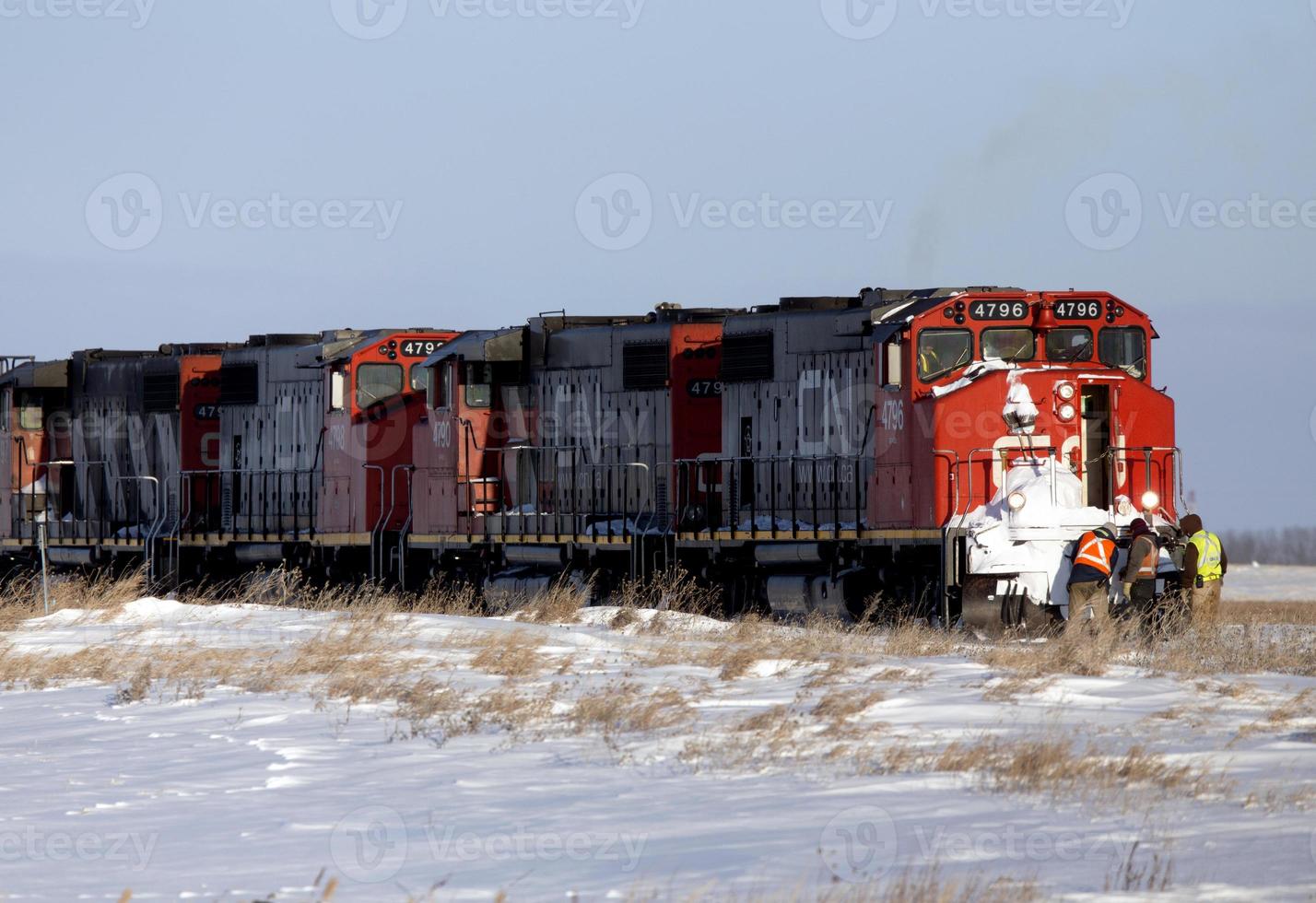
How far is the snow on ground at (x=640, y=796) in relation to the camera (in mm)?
7004

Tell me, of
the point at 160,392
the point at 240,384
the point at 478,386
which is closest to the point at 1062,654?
the point at 478,386

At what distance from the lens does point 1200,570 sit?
17922mm

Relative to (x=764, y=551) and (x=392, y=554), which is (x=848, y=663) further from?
(x=392, y=554)

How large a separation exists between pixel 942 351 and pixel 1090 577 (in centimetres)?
280

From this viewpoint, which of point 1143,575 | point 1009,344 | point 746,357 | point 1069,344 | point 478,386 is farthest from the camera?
point 478,386

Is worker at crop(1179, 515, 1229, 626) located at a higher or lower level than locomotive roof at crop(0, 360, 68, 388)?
lower

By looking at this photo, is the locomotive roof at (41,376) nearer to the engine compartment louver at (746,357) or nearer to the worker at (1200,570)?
the engine compartment louver at (746,357)

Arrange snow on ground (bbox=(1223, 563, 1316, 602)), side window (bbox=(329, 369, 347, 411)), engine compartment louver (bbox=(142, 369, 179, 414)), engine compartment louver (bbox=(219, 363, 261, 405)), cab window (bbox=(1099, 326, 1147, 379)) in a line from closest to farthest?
cab window (bbox=(1099, 326, 1147, 379)) → side window (bbox=(329, 369, 347, 411)) → engine compartment louver (bbox=(219, 363, 261, 405)) → engine compartment louver (bbox=(142, 369, 179, 414)) → snow on ground (bbox=(1223, 563, 1316, 602))

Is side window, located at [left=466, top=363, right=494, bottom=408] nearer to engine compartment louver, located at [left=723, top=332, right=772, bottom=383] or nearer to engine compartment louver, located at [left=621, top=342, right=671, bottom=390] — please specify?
engine compartment louver, located at [left=621, top=342, right=671, bottom=390]

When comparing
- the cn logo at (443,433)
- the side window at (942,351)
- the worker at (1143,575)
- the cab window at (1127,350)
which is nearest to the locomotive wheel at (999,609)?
the worker at (1143,575)

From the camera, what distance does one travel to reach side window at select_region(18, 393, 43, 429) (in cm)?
2909

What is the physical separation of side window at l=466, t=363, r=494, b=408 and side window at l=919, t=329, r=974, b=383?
7186mm

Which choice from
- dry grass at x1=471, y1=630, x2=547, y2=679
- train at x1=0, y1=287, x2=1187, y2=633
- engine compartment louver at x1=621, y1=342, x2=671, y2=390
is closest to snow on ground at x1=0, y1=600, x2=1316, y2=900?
dry grass at x1=471, y1=630, x2=547, y2=679

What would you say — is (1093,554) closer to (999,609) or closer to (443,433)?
(999,609)
